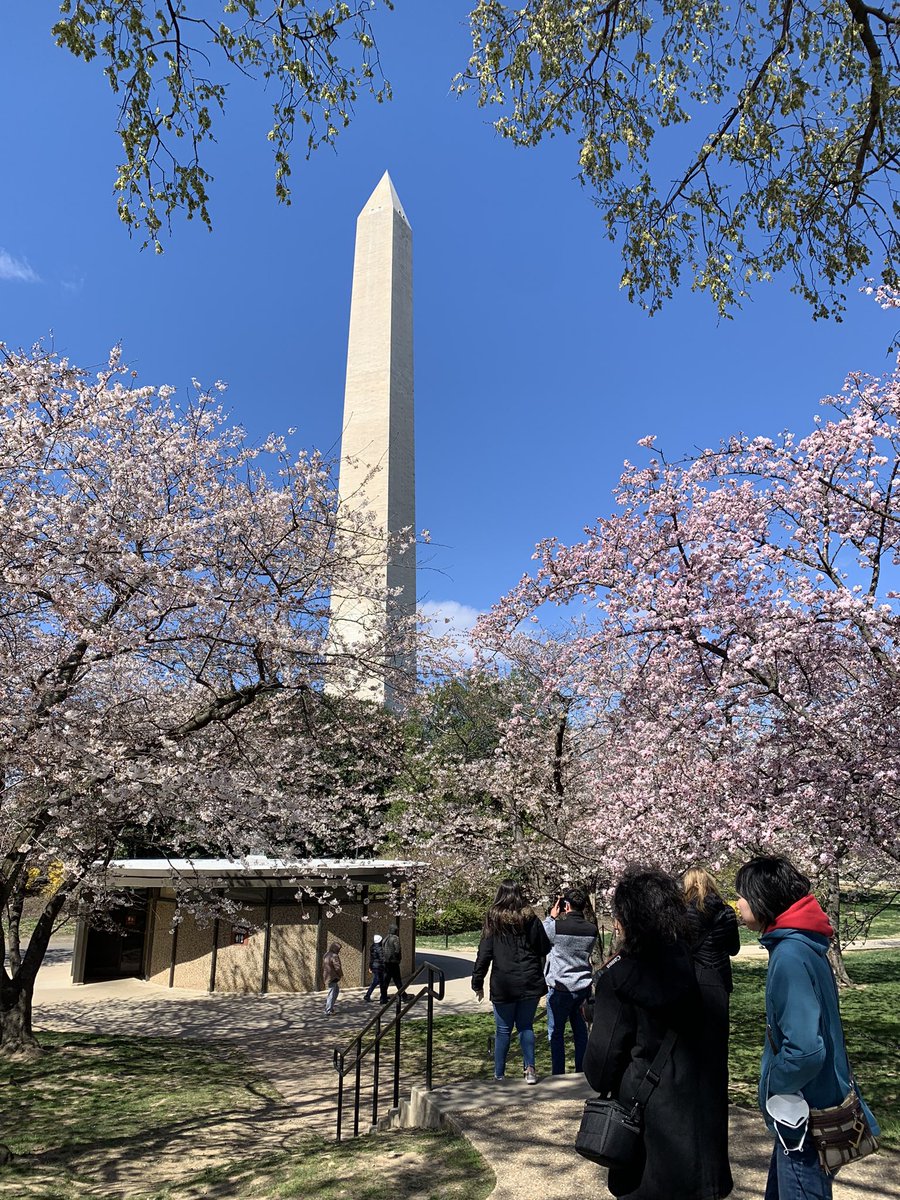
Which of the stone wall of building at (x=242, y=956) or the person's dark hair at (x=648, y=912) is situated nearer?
the person's dark hair at (x=648, y=912)

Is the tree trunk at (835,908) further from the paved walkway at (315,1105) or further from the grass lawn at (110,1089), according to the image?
the grass lawn at (110,1089)

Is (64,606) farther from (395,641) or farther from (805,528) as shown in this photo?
(805,528)

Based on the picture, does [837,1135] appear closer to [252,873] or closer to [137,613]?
[137,613]

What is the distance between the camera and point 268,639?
22.2 ft

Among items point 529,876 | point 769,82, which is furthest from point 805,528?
point 529,876

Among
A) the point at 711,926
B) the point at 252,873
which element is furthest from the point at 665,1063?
the point at 252,873

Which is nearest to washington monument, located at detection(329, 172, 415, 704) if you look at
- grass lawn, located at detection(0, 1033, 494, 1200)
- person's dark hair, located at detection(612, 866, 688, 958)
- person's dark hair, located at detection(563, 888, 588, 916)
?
grass lawn, located at detection(0, 1033, 494, 1200)

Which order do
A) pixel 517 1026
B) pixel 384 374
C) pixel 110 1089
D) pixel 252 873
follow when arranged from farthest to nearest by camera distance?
1. pixel 384 374
2. pixel 252 873
3. pixel 110 1089
4. pixel 517 1026

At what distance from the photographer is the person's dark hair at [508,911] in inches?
217

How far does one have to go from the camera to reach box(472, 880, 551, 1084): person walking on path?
17.9 feet

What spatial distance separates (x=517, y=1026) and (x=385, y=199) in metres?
27.9

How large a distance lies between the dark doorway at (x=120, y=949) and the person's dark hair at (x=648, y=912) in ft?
55.1

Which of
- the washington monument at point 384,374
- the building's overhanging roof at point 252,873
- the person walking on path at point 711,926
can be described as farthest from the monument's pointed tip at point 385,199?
the person walking on path at point 711,926

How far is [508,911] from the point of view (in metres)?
5.52
